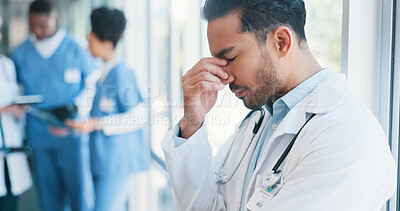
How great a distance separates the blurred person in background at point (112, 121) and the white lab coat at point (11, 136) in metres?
0.51

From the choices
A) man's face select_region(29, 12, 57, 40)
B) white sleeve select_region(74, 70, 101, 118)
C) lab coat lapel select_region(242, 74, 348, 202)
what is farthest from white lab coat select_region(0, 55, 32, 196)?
lab coat lapel select_region(242, 74, 348, 202)

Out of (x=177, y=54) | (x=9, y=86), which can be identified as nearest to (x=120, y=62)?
(x=177, y=54)

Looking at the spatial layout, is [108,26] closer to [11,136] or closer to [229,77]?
[11,136]

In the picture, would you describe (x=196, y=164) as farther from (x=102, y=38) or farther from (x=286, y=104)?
(x=102, y=38)

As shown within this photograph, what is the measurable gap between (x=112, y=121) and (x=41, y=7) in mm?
1053

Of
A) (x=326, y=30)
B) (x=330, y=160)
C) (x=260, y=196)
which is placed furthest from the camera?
(x=326, y=30)

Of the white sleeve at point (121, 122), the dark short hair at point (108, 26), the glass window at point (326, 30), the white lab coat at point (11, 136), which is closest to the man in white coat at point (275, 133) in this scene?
the glass window at point (326, 30)

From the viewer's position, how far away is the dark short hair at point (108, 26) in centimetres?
205

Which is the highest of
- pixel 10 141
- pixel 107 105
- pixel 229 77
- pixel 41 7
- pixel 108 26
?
pixel 41 7

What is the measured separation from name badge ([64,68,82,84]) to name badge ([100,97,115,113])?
0.41 meters

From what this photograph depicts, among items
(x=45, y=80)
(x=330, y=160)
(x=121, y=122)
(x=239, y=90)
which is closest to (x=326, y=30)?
(x=239, y=90)

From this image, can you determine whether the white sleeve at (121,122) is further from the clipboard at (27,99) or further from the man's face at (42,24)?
the man's face at (42,24)

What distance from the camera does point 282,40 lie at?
0.91 m

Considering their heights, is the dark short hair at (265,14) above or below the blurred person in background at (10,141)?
above
